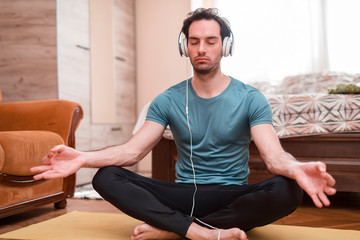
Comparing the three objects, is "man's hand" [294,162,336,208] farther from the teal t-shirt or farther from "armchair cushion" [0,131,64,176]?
"armchair cushion" [0,131,64,176]

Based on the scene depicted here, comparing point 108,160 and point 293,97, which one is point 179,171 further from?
point 293,97

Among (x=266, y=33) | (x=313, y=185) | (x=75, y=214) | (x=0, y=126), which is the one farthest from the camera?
(x=266, y=33)

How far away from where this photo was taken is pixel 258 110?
143 centimetres

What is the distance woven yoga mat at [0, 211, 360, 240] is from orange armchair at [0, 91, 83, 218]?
0.24m

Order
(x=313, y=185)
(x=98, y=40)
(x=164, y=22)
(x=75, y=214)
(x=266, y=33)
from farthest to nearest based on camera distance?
(x=164, y=22)
(x=266, y=33)
(x=98, y=40)
(x=75, y=214)
(x=313, y=185)

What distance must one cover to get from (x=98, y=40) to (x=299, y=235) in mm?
2843

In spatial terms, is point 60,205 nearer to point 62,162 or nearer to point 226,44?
point 62,162

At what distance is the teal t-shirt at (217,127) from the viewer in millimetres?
1461

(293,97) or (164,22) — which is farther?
(164,22)

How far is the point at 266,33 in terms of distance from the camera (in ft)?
13.5

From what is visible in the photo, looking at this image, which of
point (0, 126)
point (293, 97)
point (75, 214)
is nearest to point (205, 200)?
point (75, 214)

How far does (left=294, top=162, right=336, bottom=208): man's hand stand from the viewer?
105 cm

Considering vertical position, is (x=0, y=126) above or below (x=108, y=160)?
above

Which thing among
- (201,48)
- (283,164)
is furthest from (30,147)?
(283,164)
